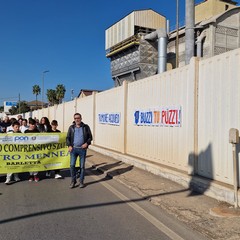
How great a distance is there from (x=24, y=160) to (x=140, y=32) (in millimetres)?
40752

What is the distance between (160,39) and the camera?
3384 cm

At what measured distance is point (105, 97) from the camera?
15.1m

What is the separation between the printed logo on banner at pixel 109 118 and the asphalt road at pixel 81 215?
533 centimetres

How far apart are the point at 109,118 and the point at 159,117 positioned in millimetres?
5056

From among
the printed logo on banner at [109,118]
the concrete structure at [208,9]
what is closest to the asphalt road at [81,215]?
the printed logo on banner at [109,118]

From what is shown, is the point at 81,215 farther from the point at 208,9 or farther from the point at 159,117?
the point at 208,9

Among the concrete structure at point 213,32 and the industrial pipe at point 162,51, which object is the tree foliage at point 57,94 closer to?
the concrete structure at point 213,32

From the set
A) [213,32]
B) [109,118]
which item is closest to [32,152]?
[109,118]

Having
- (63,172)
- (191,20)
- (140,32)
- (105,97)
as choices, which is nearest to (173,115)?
(63,172)

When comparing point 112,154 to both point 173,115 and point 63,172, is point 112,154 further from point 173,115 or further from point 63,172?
point 173,115

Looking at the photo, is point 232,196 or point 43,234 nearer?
point 43,234

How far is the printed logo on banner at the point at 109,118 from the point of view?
43.4 ft

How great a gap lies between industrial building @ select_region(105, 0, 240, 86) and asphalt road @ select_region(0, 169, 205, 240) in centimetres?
2503

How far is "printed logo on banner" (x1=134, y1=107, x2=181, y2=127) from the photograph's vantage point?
337 inches
